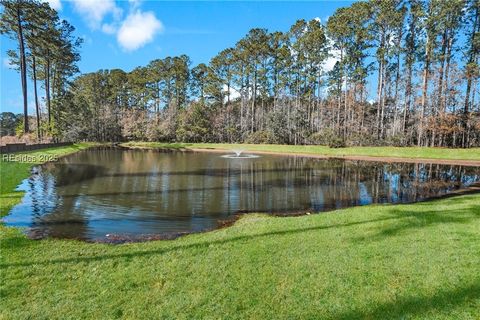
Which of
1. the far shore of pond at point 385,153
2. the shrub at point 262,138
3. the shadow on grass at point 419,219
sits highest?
the shrub at point 262,138

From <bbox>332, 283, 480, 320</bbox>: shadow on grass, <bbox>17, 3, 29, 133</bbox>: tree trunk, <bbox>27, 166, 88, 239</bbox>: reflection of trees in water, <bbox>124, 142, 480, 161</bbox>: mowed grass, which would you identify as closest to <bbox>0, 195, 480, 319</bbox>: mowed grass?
<bbox>332, 283, 480, 320</bbox>: shadow on grass

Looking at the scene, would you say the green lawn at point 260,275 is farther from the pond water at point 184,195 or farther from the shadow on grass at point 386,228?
the pond water at point 184,195

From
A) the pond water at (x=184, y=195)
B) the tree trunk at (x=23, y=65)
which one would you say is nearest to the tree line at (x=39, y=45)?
the tree trunk at (x=23, y=65)

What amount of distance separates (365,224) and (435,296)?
146 inches

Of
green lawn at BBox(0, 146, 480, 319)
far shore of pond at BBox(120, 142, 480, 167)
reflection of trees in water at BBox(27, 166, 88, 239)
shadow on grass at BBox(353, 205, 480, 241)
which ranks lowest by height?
reflection of trees in water at BBox(27, 166, 88, 239)

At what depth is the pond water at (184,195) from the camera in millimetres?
10031

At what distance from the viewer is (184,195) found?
1473 cm

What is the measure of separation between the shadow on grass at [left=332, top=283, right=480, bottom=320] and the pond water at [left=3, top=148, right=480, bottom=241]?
5.85 metres

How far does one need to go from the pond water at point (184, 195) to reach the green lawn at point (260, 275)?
1916mm

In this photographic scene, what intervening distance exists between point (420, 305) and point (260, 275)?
2457 mm

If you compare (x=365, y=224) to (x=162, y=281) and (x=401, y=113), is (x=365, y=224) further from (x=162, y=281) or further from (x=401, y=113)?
(x=401, y=113)

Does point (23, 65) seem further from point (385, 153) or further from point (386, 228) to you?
point (385, 153)

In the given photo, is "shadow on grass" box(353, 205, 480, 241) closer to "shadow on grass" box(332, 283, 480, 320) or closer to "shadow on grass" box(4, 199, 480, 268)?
"shadow on grass" box(4, 199, 480, 268)

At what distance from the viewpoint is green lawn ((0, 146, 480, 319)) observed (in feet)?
15.0
